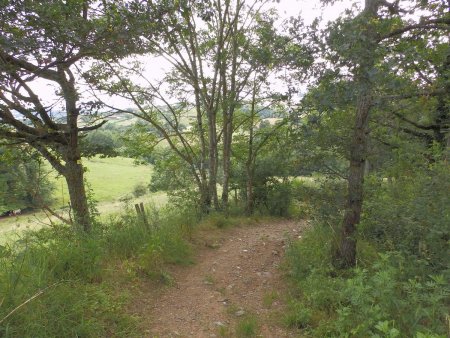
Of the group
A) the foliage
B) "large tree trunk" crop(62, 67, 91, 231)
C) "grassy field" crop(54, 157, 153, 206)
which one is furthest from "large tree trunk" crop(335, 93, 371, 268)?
"grassy field" crop(54, 157, 153, 206)

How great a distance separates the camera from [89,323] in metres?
3.42

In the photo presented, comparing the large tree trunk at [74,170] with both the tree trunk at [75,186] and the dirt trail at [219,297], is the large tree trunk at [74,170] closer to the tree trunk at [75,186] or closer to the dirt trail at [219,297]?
the tree trunk at [75,186]

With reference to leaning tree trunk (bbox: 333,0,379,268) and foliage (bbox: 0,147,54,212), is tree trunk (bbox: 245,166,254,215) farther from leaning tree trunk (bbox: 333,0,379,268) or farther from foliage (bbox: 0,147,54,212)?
foliage (bbox: 0,147,54,212)

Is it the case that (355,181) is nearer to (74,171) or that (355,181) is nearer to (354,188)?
(354,188)

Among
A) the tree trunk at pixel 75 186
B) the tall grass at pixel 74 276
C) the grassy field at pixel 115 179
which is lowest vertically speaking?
the grassy field at pixel 115 179

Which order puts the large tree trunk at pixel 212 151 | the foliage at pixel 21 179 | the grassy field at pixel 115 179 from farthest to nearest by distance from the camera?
the grassy field at pixel 115 179 < the large tree trunk at pixel 212 151 < the foliage at pixel 21 179

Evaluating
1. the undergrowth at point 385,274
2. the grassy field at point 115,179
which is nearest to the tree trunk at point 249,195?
the undergrowth at point 385,274

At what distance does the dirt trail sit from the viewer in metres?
4.13

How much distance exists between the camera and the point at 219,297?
5074mm

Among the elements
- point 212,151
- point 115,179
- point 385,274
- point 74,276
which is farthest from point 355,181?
point 115,179

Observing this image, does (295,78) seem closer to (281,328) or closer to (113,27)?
(113,27)

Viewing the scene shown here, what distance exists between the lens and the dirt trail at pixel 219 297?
413cm

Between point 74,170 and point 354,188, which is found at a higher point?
point 74,170

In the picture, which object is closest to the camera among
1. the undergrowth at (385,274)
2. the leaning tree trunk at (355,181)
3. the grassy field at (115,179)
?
the undergrowth at (385,274)
